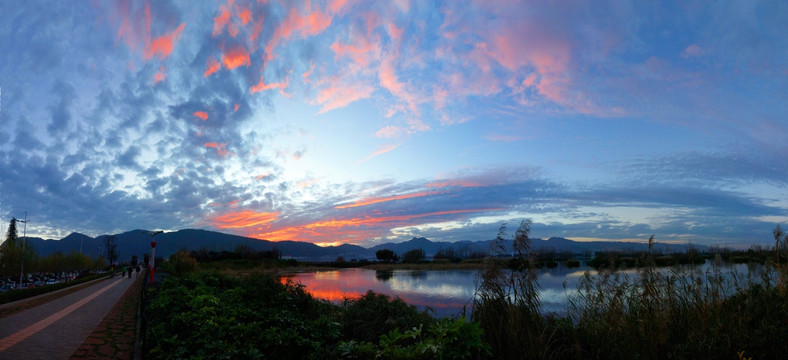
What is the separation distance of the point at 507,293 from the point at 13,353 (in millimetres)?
8767

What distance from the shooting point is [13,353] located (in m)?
7.01

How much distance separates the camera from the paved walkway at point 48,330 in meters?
7.10

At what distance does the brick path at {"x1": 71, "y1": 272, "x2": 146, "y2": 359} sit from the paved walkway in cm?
17

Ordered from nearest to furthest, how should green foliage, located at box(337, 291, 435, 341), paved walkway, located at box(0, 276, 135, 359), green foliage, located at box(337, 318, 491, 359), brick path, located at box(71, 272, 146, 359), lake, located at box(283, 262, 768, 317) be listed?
green foliage, located at box(337, 318, 491, 359) → brick path, located at box(71, 272, 146, 359) → paved walkway, located at box(0, 276, 135, 359) → green foliage, located at box(337, 291, 435, 341) → lake, located at box(283, 262, 768, 317)

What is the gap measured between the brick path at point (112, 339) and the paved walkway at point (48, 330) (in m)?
0.17

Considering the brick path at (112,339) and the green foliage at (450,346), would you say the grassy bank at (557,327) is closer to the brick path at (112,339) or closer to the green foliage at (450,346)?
the green foliage at (450,346)

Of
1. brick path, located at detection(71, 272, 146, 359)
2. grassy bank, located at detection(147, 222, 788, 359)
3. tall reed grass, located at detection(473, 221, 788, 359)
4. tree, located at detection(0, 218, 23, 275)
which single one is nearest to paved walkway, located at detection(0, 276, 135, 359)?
brick path, located at detection(71, 272, 146, 359)

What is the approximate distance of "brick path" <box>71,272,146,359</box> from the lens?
677 centimetres

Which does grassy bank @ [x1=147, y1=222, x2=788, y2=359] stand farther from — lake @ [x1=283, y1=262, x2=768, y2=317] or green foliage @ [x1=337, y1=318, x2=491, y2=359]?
lake @ [x1=283, y1=262, x2=768, y2=317]

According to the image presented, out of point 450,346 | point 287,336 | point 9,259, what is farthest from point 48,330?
point 9,259

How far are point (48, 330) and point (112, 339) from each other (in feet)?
8.58

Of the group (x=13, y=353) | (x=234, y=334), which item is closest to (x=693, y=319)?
(x=234, y=334)

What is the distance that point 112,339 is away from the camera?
26.2 ft

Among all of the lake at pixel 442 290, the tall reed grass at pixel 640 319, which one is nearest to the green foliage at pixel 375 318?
the lake at pixel 442 290
